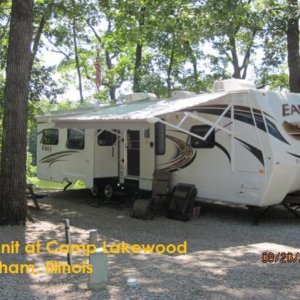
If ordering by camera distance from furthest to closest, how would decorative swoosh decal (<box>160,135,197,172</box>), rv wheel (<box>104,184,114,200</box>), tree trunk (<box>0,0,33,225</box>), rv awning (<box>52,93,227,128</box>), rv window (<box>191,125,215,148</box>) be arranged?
rv wheel (<box>104,184,114,200</box>) → decorative swoosh decal (<box>160,135,197,172</box>) → rv window (<box>191,125,215,148</box>) → rv awning (<box>52,93,227,128</box>) → tree trunk (<box>0,0,33,225</box>)

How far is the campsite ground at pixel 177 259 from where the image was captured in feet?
16.2

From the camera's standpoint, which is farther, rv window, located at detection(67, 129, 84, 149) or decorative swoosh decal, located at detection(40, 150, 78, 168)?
decorative swoosh decal, located at detection(40, 150, 78, 168)

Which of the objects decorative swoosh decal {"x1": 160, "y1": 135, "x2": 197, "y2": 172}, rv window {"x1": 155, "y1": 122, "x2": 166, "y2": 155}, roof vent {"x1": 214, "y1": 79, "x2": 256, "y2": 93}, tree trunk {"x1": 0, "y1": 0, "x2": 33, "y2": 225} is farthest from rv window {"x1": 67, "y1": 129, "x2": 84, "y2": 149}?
roof vent {"x1": 214, "y1": 79, "x2": 256, "y2": 93}

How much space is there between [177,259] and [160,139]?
17.0 ft

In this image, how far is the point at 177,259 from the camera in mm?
6523

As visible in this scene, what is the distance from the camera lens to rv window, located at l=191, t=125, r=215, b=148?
10.3 m

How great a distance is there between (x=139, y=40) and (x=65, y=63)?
41.8 feet

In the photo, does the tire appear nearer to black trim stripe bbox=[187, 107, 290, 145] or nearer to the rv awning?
the rv awning

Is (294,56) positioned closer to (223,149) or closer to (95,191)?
(223,149)

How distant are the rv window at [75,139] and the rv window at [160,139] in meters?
2.69

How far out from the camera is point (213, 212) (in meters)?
11.3

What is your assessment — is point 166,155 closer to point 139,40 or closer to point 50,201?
point 50,201

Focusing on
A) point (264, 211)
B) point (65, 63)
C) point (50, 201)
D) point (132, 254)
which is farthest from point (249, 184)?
point (65, 63)

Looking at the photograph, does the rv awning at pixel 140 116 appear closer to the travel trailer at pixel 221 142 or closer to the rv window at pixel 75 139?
the travel trailer at pixel 221 142
